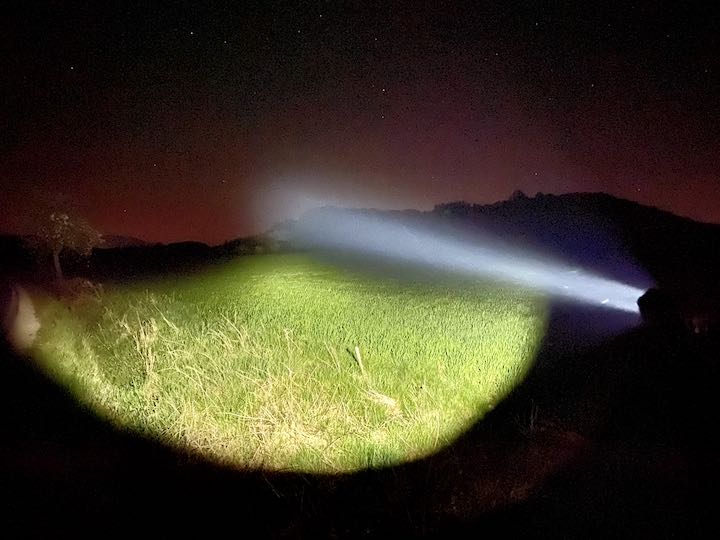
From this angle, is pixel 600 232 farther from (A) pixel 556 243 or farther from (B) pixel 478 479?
(B) pixel 478 479

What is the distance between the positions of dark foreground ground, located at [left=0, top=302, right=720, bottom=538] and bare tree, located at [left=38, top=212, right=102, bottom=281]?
27.5ft

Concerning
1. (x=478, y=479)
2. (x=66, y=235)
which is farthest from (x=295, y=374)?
(x=66, y=235)

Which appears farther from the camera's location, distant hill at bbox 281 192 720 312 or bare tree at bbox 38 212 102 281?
distant hill at bbox 281 192 720 312

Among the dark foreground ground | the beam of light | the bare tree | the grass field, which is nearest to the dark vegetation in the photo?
the dark foreground ground

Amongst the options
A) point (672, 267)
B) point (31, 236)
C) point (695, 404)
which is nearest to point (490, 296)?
point (672, 267)

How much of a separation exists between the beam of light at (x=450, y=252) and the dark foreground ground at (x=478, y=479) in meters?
4.97

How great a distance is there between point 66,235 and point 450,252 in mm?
29646

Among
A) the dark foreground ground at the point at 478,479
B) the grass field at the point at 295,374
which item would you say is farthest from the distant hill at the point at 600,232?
the grass field at the point at 295,374

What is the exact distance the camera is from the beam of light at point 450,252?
51.7 ft

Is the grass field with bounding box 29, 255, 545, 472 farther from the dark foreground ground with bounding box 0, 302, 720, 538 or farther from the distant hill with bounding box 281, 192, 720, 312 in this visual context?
the distant hill with bounding box 281, 192, 720, 312

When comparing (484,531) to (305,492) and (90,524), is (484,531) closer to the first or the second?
(305,492)

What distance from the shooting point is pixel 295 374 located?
7.51 m

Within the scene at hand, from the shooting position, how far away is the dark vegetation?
5.29 m

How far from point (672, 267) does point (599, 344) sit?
8793mm
